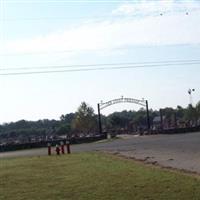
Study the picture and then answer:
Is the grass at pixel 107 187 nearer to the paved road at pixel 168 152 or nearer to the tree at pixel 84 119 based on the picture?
the paved road at pixel 168 152

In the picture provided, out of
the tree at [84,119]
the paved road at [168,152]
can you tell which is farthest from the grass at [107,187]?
the tree at [84,119]

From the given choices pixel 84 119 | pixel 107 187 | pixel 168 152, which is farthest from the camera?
pixel 84 119

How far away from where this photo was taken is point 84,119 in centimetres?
12269

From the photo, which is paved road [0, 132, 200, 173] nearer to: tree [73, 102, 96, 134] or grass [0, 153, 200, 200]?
grass [0, 153, 200, 200]

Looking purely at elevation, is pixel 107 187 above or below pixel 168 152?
below

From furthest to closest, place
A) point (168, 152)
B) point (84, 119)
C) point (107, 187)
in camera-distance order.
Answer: point (84, 119)
point (168, 152)
point (107, 187)

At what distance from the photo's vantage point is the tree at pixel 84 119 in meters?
122

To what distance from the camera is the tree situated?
121812 mm

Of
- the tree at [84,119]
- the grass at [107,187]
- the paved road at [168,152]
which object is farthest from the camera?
the tree at [84,119]

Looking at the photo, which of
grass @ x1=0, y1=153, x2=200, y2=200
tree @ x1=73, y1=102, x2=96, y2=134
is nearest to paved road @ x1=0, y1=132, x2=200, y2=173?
grass @ x1=0, y1=153, x2=200, y2=200

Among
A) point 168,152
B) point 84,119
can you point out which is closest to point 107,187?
point 168,152

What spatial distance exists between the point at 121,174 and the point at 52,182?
2.24 meters

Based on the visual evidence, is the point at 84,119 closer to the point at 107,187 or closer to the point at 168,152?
the point at 168,152

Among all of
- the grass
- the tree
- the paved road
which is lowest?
the grass
